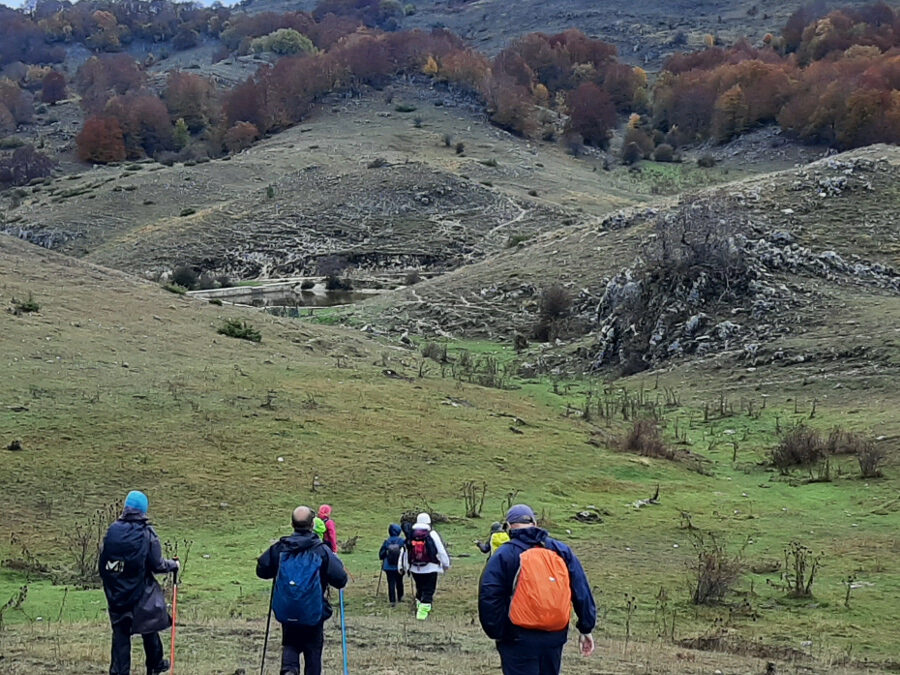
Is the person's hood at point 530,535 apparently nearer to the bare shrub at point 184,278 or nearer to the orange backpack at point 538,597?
the orange backpack at point 538,597

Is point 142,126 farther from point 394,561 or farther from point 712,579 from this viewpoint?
point 712,579

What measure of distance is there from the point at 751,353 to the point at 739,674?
22.2m

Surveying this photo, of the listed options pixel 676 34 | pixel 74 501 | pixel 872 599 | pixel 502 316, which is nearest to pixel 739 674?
pixel 872 599

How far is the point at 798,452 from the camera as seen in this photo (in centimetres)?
2103

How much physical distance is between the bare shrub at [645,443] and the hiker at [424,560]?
38.0ft

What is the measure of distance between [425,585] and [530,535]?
5.22 metres

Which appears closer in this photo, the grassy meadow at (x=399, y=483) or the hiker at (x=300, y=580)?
the hiker at (x=300, y=580)

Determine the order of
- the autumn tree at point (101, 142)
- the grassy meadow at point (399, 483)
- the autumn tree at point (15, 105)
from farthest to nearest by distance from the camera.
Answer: the autumn tree at point (15, 105) → the autumn tree at point (101, 142) → the grassy meadow at point (399, 483)

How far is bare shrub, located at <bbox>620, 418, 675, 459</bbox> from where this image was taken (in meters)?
22.0

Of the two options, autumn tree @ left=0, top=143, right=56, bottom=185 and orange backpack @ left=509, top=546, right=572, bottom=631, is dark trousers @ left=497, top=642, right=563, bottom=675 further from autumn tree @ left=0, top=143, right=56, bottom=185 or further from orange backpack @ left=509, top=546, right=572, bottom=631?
autumn tree @ left=0, top=143, right=56, bottom=185

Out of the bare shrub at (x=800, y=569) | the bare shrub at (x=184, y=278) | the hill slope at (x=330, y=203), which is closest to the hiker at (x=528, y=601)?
the bare shrub at (x=800, y=569)

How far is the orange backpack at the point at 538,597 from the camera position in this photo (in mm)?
6211

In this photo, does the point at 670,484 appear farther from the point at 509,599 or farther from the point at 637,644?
the point at 509,599

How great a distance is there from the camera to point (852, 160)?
43.7 meters
